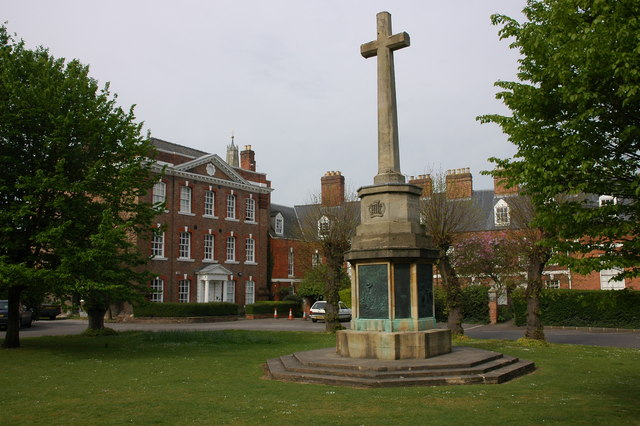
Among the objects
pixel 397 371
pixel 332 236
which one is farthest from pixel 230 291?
pixel 397 371

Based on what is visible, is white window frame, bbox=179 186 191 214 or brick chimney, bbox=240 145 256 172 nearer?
white window frame, bbox=179 186 191 214

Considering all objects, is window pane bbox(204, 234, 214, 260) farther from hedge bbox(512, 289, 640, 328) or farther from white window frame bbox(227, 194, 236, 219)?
hedge bbox(512, 289, 640, 328)

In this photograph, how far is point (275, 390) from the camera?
1074 cm

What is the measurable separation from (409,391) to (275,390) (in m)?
2.55

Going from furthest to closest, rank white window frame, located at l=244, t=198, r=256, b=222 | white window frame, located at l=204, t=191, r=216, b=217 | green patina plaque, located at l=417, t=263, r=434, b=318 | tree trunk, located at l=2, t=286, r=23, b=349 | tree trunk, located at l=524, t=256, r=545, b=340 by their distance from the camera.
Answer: white window frame, located at l=244, t=198, r=256, b=222
white window frame, located at l=204, t=191, r=216, b=217
tree trunk, located at l=524, t=256, r=545, b=340
tree trunk, located at l=2, t=286, r=23, b=349
green patina plaque, located at l=417, t=263, r=434, b=318

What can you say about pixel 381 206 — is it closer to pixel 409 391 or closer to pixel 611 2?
Result: pixel 409 391

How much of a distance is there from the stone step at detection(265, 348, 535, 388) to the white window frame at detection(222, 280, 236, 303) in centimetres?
3373

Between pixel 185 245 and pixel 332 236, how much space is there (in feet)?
59.7

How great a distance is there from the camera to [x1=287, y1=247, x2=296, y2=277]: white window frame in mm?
53406

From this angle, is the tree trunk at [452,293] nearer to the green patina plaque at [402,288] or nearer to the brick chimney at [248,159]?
the green patina plaque at [402,288]

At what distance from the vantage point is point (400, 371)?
1141 cm

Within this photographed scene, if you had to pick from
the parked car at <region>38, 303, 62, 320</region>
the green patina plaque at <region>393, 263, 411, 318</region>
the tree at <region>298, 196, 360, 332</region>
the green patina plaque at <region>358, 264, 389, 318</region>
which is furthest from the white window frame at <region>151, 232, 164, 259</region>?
the green patina plaque at <region>393, 263, 411, 318</region>

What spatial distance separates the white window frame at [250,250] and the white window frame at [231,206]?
2.84 metres

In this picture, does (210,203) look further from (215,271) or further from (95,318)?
(95,318)
